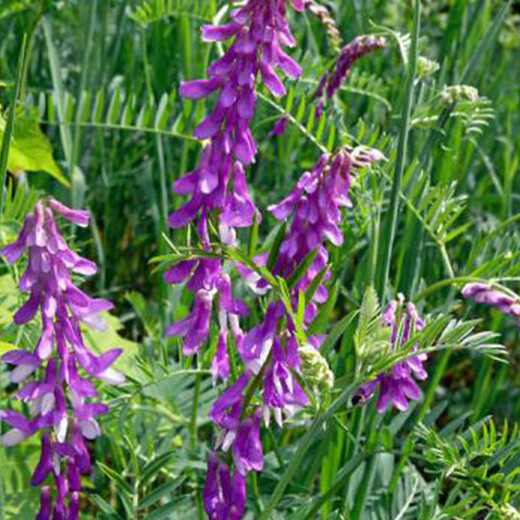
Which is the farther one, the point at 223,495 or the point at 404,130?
the point at 404,130

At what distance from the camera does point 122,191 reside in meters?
2.46

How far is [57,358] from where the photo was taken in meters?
1.11

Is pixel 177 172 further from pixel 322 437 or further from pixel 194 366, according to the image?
pixel 322 437

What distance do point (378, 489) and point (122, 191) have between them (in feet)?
3.31

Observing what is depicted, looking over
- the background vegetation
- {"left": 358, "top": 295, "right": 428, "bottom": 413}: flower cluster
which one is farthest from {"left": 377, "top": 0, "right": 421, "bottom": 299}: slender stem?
{"left": 358, "top": 295, "right": 428, "bottom": 413}: flower cluster

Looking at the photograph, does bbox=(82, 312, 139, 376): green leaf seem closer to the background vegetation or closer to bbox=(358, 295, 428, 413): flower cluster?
the background vegetation

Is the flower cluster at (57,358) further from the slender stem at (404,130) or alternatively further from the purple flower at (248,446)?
the slender stem at (404,130)

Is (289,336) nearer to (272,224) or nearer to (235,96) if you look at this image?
(235,96)

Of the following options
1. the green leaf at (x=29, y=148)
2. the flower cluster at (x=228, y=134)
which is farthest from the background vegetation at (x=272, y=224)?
the flower cluster at (x=228, y=134)

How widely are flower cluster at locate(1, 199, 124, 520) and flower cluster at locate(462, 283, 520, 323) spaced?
0.34 meters

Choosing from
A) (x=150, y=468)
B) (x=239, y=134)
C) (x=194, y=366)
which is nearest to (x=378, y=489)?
(x=194, y=366)

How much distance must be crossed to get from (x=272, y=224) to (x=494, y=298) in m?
1.14

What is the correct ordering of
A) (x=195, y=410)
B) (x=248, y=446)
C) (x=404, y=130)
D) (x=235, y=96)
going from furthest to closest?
(x=195, y=410) < (x=404, y=130) < (x=248, y=446) < (x=235, y=96)

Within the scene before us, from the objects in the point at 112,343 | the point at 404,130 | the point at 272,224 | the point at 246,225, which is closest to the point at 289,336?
the point at 246,225
